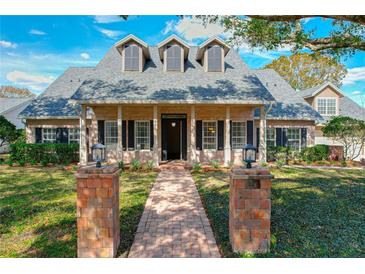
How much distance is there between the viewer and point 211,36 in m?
11.3

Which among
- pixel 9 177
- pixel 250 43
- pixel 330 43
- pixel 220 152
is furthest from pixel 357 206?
pixel 9 177

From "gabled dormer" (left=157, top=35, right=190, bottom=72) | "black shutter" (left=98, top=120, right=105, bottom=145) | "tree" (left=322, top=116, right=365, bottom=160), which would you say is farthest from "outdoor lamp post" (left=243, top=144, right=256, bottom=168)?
"tree" (left=322, top=116, right=365, bottom=160)

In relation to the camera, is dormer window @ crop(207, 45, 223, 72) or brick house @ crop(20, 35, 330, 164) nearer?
brick house @ crop(20, 35, 330, 164)

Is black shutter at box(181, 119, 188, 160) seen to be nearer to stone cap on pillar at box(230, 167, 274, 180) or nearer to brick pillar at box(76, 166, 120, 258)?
stone cap on pillar at box(230, 167, 274, 180)

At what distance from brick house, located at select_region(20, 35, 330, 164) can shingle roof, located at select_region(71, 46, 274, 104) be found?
0.05 m

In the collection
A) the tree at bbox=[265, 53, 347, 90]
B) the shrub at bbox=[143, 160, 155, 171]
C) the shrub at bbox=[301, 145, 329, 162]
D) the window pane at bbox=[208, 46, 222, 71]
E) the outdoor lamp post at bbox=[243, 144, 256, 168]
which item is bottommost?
the shrub at bbox=[143, 160, 155, 171]

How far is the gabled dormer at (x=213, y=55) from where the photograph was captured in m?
11.6

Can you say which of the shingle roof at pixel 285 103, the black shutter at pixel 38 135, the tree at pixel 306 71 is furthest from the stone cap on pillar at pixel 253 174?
the tree at pixel 306 71

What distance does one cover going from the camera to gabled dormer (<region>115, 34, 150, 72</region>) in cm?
1153

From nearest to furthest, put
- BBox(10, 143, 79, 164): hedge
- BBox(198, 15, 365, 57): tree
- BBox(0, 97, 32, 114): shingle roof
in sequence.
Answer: BBox(198, 15, 365, 57): tree, BBox(10, 143, 79, 164): hedge, BBox(0, 97, 32, 114): shingle roof

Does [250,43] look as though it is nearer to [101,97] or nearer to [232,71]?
[232,71]

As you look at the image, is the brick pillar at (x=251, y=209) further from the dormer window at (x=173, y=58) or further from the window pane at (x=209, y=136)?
the dormer window at (x=173, y=58)

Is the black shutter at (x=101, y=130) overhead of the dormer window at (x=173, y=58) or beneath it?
beneath

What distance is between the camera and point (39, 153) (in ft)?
36.9
